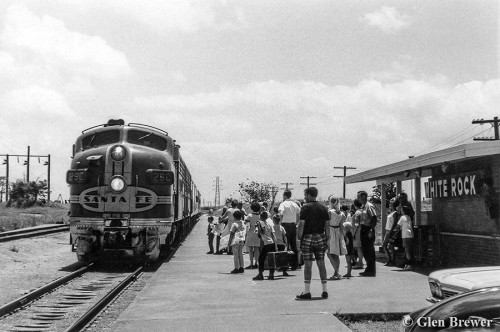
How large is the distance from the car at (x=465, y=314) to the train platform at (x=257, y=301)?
2.63 metres

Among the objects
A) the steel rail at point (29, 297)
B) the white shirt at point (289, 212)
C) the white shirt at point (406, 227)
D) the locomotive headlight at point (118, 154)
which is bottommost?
the steel rail at point (29, 297)

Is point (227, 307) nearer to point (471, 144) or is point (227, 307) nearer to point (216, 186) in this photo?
point (471, 144)

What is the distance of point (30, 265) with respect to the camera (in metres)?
16.1

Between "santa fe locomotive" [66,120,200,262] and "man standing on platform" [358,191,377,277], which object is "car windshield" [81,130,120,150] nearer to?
"santa fe locomotive" [66,120,200,262]

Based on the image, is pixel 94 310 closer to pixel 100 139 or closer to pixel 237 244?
pixel 237 244

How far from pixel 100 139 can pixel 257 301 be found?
7986 millimetres

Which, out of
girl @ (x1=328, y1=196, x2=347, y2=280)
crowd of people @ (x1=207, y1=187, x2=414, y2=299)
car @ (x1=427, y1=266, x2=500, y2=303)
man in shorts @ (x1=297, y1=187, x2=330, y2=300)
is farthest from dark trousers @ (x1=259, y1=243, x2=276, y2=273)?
car @ (x1=427, y1=266, x2=500, y2=303)

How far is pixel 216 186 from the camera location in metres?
137

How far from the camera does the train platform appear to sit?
706 centimetres

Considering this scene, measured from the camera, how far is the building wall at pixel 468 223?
11.2m

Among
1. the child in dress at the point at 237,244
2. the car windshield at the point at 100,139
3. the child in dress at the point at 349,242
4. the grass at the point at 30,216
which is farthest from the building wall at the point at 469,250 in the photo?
the grass at the point at 30,216

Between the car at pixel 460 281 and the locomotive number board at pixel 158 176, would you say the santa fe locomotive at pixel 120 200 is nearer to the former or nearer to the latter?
the locomotive number board at pixel 158 176

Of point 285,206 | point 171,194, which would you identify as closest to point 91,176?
point 171,194

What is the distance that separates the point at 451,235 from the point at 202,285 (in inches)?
227
